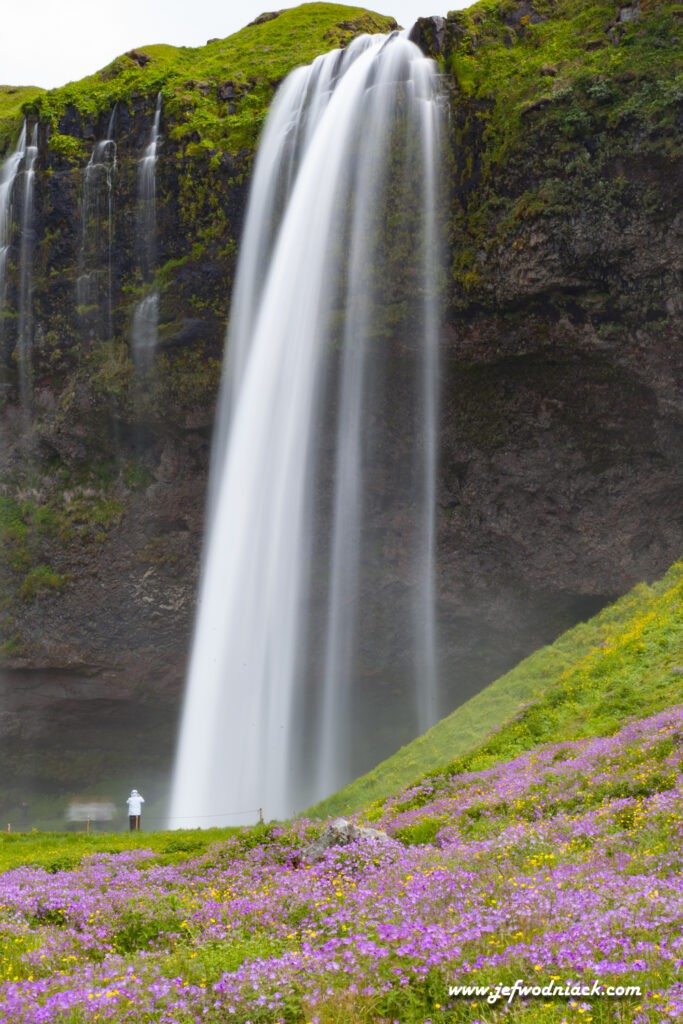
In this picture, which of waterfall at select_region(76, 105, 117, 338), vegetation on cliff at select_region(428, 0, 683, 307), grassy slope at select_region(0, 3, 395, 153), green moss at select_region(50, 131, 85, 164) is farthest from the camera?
green moss at select_region(50, 131, 85, 164)

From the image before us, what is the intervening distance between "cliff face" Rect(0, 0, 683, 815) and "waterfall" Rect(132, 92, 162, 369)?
0.26m

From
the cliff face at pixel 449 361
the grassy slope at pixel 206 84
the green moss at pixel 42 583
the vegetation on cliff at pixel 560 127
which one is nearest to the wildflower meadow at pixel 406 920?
the cliff face at pixel 449 361

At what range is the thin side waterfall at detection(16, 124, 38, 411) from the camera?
38906mm

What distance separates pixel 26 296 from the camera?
1535 inches

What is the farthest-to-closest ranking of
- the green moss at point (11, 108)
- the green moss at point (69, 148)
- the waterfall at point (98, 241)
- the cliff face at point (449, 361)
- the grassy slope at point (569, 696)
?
the green moss at point (11, 108) < the green moss at point (69, 148) < the waterfall at point (98, 241) < the cliff face at point (449, 361) < the grassy slope at point (569, 696)

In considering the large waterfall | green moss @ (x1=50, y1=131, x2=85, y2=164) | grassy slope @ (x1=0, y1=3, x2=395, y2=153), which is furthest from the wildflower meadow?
green moss @ (x1=50, y1=131, x2=85, y2=164)

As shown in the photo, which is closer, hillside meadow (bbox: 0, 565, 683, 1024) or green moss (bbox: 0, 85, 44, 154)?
hillside meadow (bbox: 0, 565, 683, 1024)

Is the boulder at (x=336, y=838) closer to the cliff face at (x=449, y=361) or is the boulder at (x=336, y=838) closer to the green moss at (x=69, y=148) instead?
the cliff face at (x=449, y=361)

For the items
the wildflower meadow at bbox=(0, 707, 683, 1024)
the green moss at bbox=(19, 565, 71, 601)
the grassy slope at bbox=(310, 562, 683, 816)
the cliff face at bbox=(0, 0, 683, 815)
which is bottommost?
the wildflower meadow at bbox=(0, 707, 683, 1024)

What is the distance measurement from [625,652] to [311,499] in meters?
16.3

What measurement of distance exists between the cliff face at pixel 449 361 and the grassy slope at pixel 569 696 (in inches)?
240

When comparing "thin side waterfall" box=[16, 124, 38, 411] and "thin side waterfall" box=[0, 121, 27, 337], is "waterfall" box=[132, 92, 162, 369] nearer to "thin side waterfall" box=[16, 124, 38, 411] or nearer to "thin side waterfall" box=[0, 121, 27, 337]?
"thin side waterfall" box=[16, 124, 38, 411]

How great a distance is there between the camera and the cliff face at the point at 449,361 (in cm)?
2834

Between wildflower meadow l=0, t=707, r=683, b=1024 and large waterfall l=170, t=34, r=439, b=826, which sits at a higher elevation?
large waterfall l=170, t=34, r=439, b=826
